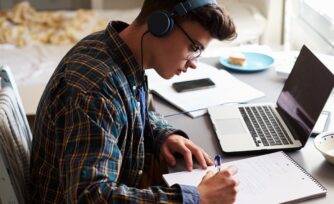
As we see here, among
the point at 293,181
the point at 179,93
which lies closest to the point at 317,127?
the point at 293,181

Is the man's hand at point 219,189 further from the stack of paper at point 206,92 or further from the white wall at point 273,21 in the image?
the white wall at point 273,21

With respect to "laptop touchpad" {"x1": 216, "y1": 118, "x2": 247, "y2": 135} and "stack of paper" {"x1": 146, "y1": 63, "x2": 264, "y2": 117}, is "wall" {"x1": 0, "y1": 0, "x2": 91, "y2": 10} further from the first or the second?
"laptop touchpad" {"x1": 216, "y1": 118, "x2": 247, "y2": 135}

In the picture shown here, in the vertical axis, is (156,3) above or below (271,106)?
above

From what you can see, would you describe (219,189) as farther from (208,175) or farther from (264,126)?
(264,126)

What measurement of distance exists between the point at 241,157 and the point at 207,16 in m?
0.40

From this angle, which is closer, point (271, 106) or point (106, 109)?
point (106, 109)

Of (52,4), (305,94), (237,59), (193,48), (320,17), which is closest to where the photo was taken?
(193,48)

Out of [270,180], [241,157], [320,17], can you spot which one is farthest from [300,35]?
[270,180]

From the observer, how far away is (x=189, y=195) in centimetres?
88

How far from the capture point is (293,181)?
0.99 meters

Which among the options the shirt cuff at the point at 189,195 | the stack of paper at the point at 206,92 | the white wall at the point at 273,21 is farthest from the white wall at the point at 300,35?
the shirt cuff at the point at 189,195

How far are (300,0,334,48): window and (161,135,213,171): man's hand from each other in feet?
3.64

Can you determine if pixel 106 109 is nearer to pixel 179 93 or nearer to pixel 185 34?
pixel 185 34

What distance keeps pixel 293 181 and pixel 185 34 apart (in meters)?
0.45
